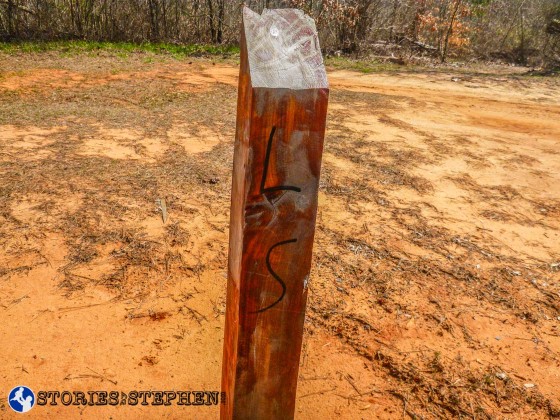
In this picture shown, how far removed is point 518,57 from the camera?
1349cm

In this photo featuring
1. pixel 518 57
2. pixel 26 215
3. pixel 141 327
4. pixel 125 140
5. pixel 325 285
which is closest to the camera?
pixel 141 327

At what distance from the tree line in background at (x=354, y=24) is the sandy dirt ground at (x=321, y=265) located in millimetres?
5427

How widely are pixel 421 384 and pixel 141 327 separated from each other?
1.50m

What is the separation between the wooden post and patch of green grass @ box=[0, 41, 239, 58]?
33.2ft

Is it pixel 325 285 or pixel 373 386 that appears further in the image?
pixel 325 285

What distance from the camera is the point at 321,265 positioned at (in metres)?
3.39

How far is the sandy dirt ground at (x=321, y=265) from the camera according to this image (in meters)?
2.46

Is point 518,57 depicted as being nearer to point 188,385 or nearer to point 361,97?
point 361,97

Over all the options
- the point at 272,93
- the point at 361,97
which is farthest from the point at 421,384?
the point at 361,97
